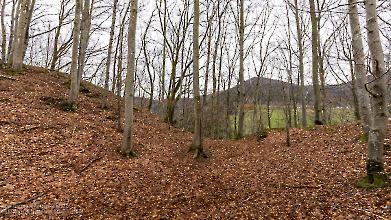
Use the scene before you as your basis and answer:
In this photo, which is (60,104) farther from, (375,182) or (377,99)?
(375,182)

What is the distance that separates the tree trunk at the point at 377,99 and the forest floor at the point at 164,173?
63 centimetres

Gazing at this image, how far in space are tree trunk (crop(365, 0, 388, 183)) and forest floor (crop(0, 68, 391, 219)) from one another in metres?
0.63

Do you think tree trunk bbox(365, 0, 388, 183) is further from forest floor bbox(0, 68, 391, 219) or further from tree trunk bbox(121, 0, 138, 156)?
tree trunk bbox(121, 0, 138, 156)

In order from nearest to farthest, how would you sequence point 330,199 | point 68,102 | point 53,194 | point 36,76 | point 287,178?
point 330,199, point 53,194, point 287,178, point 68,102, point 36,76

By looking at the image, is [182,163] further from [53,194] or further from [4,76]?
[4,76]

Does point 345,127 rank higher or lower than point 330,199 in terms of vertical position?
higher

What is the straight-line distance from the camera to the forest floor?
627cm

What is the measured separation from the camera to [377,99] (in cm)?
606

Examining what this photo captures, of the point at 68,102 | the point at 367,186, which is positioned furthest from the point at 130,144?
the point at 367,186

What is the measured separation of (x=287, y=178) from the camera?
8.00 m

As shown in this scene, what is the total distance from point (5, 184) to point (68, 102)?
6.64 metres

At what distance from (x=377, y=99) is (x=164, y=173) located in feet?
20.8

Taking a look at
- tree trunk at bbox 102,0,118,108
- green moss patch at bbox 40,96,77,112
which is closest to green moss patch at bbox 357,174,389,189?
green moss patch at bbox 40,96,77,112

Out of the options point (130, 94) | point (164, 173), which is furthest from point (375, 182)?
point (130, 94)
